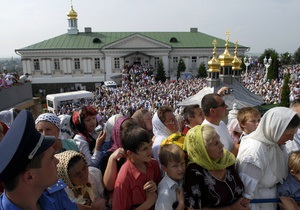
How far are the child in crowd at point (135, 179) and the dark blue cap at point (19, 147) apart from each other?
890mm

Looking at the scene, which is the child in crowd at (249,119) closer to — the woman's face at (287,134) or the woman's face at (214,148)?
the woman's face at (287,134)

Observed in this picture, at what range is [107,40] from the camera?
41.8 meters

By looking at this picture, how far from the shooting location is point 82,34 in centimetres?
4312

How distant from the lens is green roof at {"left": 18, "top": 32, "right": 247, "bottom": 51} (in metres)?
39.5

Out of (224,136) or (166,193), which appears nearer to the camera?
(166,193)

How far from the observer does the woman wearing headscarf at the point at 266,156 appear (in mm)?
2295

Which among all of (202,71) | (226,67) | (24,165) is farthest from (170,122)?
(202,71)

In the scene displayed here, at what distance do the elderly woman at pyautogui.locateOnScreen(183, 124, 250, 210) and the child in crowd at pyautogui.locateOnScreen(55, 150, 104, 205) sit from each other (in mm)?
889

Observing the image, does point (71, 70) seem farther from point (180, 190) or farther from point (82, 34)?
point (180, 190)

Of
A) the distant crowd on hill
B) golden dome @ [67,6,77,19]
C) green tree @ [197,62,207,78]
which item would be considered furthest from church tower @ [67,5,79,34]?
green tree @ [197,62,207,78]

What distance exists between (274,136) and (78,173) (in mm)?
1764

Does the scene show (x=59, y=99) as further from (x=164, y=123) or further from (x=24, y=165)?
(x=24, y=165)

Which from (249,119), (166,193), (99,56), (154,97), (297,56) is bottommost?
(154,97)

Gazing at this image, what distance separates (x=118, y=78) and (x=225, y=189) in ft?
121
